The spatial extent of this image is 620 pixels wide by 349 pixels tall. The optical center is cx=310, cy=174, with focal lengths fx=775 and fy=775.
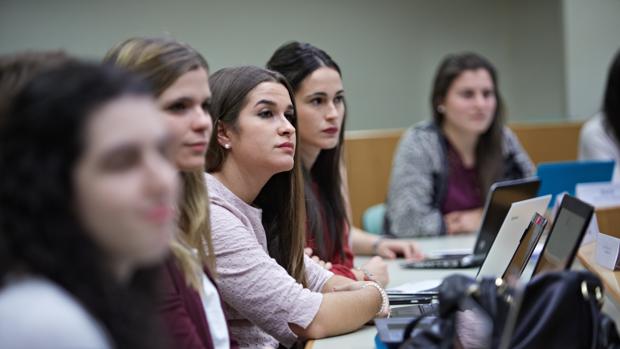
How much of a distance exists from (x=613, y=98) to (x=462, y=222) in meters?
0.81

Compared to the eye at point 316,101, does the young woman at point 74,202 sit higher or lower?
higher

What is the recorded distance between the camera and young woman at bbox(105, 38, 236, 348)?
4.26 feet

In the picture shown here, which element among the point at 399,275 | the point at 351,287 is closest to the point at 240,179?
the point at 351,287

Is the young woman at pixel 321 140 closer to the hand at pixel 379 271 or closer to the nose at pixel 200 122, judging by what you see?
the hand at pixel 379 271

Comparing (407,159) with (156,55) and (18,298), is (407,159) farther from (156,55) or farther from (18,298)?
(18,298)

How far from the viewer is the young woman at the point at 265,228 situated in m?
1.72

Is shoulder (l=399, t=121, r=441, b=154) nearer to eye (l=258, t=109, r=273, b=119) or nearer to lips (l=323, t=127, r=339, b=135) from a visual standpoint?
lips (l=323, t=127, r=339, b=135)

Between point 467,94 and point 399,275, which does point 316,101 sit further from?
point 467,94

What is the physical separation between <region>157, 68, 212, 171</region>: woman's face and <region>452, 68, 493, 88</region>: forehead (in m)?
2.48

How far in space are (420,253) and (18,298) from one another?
2.09 m

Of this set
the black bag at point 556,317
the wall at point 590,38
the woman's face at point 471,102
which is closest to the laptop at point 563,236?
the black bag at point 556,317

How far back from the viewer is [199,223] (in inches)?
59.6

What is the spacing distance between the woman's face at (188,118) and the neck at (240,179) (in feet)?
1.94

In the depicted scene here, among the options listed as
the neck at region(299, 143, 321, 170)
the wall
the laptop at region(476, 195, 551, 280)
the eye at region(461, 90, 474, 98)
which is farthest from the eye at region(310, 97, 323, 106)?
the wall
